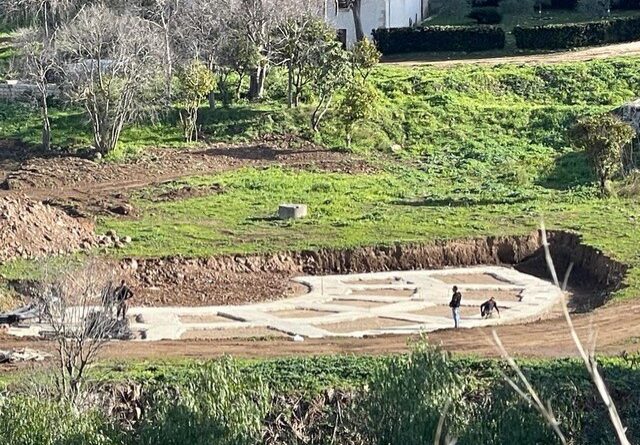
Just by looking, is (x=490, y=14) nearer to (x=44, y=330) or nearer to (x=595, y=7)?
(x=595, y=7)

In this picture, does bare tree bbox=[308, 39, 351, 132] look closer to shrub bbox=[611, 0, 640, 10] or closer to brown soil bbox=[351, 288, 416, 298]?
brown soil bbox=[351, 288, 416, 298]

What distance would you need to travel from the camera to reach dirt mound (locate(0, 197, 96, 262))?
1319 inches

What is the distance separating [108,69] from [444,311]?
20.4 meters

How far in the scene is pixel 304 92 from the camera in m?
52.1

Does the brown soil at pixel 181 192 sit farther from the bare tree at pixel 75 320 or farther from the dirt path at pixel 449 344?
the bare tree at pixel 75 320

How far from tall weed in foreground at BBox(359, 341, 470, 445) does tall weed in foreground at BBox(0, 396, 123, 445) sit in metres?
3.62

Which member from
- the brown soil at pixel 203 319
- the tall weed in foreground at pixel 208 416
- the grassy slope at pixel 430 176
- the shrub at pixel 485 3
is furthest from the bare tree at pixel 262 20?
the tall weed in foreground at pixel 208 416

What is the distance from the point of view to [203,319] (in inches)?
1197

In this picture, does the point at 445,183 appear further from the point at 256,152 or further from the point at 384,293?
the point at 384,293

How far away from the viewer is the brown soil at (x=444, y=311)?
30.7m

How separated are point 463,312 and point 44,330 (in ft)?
33.7

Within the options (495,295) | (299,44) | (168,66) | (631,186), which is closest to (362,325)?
(495,295)

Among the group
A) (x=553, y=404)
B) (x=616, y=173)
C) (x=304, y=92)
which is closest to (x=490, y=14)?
(x=304, y=92)

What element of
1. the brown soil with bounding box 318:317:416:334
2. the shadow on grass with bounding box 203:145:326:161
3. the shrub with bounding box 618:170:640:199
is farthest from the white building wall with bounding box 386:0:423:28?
the brown soil with bounding box 318:317:416:334
